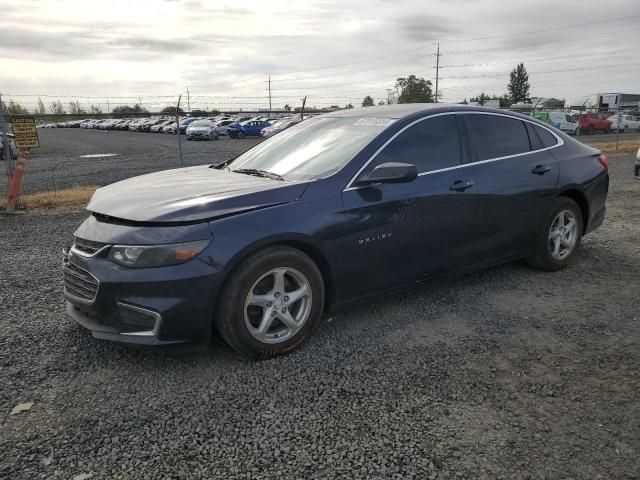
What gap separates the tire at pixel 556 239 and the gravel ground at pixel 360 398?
60 centimetres

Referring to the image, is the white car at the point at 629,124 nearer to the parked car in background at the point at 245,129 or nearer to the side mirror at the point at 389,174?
Result: the parked car in background at the point at 245,129

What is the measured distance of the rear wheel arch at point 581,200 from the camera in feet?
17.0

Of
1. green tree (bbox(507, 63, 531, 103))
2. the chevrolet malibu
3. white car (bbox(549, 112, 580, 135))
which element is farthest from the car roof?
green tree (bbox(507, 63, 531, 103))

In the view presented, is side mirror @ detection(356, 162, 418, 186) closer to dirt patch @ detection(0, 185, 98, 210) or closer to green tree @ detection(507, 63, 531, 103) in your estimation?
Result: dirt patch @ detection(0, 185, 98, 210)

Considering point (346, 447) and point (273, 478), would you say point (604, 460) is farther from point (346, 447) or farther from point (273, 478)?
point (273, 478)

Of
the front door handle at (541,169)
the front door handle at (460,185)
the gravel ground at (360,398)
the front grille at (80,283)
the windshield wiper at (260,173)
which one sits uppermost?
the windshield wiper at (260,173)

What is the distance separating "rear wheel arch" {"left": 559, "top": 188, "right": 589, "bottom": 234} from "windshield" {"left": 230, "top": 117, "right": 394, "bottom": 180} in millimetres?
2210

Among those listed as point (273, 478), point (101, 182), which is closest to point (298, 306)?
point (273, 478)

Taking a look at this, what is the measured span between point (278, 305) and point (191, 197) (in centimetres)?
89

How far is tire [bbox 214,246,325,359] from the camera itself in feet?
10.6

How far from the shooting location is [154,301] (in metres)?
3.08

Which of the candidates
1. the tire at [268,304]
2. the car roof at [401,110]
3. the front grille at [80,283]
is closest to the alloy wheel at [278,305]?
the tire at [268,304]

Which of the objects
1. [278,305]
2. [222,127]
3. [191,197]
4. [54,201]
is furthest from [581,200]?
[222,127]

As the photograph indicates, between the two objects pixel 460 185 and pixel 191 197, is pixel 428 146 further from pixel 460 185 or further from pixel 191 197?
pixel 191 197
